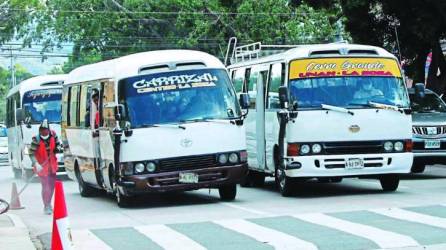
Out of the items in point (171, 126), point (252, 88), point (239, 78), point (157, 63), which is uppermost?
point (157, 63)

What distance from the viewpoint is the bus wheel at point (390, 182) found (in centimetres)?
1723

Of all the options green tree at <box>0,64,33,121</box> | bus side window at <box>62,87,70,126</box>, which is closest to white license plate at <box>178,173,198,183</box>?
bus side window at <box>62,87,70,126</box>

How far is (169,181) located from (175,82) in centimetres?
176

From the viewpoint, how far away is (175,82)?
633 inches

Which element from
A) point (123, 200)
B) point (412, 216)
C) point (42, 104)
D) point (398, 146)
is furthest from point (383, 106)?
point (42, 104)

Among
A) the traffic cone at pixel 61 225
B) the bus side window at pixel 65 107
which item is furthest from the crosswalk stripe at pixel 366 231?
the bus side window at pixel 65 107

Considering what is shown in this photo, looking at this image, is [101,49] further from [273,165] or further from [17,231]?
[17,231]

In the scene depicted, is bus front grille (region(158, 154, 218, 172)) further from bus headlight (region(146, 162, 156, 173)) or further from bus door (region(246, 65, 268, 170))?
bus door (region(246, 65, 268, 170))

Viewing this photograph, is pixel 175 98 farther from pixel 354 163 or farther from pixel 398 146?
pixel 398 146

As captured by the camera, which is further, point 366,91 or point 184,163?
point 366,91

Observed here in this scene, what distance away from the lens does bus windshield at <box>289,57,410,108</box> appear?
54.2 feet

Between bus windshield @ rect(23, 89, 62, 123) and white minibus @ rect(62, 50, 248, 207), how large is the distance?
10.8 meters

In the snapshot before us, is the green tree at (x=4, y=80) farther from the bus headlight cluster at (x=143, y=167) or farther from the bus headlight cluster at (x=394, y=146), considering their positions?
the bus headlight cluster at (x=394, y=146)

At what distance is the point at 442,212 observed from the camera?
13.6 m
